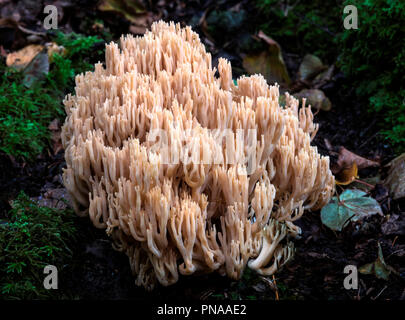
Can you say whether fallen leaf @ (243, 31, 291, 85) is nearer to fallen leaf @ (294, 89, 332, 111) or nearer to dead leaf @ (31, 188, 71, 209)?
fallen leaf @ (294, 89, 332, 111)

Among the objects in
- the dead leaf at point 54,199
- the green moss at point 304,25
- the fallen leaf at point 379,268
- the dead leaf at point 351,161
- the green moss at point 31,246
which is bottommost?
the fallen leaf at point 379,268

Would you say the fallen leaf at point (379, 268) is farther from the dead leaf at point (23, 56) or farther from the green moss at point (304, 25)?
the dead leaf at point (23, 56)

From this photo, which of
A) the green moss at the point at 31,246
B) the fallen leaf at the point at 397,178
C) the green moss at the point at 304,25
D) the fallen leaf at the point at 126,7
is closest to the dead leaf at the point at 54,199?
the green moss at the point at 31,246

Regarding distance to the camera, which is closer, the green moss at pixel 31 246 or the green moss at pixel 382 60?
the green moss at pixel 31 246

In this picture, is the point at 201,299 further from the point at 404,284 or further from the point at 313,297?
the point at 404,284

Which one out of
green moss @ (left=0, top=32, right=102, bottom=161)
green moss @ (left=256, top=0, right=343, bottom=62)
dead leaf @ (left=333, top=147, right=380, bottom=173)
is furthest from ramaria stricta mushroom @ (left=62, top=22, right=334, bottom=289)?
green moss @ (left=256, top=0, right=343, bottom=62)
